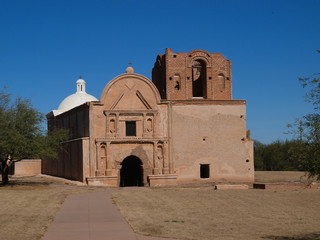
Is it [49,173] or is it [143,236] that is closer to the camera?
[143,236]

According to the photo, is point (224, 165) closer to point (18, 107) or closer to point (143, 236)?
point (18, 107)

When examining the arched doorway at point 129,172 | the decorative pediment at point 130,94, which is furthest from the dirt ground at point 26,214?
the arched doorway at point 129,172

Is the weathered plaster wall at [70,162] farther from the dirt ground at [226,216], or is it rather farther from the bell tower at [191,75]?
the dirt ground at [226,216]

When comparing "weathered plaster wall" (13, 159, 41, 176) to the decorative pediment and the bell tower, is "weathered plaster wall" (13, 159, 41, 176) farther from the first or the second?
the bell tower

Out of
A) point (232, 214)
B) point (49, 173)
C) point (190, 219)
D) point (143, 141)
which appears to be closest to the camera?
point (190, 219)

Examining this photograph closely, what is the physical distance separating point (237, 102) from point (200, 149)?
14.6 feet

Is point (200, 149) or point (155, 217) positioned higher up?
point (200, 149)

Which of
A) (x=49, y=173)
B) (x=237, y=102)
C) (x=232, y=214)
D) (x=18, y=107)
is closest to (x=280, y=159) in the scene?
(x=237, y=102)

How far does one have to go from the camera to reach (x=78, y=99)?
44.0 metres

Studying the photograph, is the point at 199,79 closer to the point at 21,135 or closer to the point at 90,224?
the point at 21,135

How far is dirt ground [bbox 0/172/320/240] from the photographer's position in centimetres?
1227

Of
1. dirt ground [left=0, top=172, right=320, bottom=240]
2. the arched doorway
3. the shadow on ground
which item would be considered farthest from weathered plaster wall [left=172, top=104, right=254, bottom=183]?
the shadow on ground

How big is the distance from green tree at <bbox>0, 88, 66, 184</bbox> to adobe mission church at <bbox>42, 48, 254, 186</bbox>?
321cm

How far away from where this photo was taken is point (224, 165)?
3303 cm
